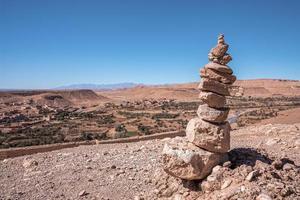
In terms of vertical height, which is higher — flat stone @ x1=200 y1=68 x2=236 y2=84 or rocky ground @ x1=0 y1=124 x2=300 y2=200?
flat stone @ x1=200 y1=68 x2=236 y2=84

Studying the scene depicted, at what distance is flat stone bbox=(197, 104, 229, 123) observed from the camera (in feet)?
39.8

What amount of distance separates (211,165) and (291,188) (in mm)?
2345

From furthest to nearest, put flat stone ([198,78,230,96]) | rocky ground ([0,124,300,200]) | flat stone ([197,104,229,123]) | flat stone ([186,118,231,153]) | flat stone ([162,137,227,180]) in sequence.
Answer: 1. flat stone ([198,78,230,96])
2. flat stone ([197,104,229,123])
3. flat stone ([186,118,231,153])
4. flat stone ([162,137,227,180])
5. rocky ground ([0,124,300,200])

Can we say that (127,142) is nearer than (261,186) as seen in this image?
No

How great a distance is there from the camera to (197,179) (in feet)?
39.3

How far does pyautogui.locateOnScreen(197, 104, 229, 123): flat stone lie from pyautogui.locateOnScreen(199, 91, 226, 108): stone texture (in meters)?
0.13

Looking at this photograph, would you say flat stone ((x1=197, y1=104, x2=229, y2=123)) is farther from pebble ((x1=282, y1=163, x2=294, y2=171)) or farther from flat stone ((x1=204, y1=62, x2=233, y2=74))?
pebble ((x1=282, y1=163, x2=294, y2=171))

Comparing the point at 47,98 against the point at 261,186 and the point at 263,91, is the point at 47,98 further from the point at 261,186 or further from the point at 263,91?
the point at 261,186

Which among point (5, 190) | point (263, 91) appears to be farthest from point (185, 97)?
point (5, 190)

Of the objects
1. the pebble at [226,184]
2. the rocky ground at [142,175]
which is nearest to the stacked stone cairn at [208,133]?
the rocky ground at [142,175]

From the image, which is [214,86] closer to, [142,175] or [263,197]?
[263,197]

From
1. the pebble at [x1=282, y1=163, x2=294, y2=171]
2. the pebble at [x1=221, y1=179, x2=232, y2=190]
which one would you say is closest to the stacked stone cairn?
the pebble at [x1=221, y1=179, x2=232, y2=190]

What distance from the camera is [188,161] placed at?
11.5 m

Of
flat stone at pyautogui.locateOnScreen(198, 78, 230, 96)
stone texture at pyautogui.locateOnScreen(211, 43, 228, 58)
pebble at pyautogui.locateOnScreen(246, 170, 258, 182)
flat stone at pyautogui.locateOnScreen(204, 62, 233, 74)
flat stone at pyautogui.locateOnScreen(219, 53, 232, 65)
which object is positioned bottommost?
pebble at pyautogui.locateOnScreen(246, 170, 258, 182)
